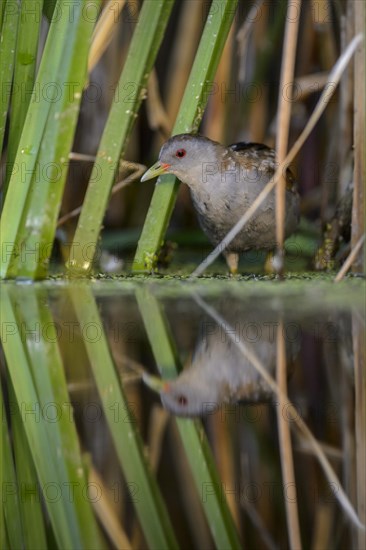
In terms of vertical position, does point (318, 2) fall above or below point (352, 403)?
above

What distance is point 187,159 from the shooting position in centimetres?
369

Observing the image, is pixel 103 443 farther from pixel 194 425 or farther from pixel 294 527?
pixel 294 527

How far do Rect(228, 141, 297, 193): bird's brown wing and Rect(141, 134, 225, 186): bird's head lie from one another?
111 millimetres

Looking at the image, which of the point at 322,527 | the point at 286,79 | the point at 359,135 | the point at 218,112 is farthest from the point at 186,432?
the point at 218,112

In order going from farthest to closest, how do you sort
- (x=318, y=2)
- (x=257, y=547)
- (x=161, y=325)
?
(x=318, y=2) < (x=161, y=325) < (x=257, y=547)

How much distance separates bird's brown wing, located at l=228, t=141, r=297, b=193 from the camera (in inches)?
148

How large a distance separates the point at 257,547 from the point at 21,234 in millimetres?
2090

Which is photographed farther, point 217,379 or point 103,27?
point 103,27

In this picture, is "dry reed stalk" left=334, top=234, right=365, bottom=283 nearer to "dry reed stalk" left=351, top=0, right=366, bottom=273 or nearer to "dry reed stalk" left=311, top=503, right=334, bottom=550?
"dry reed stalk" left=351, top=0, right=366, bottom=273

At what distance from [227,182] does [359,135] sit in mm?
659

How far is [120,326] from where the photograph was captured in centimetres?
265

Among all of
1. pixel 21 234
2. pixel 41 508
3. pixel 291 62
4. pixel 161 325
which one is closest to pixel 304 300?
pixel 161 325

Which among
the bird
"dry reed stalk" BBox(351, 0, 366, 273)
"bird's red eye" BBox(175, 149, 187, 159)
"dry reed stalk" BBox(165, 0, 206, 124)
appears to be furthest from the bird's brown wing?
"dry reed stalk" BBox(165, 0, 206, 124)

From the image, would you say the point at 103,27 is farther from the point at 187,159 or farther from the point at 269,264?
the point at 269,264
